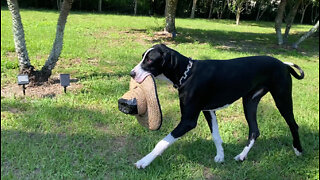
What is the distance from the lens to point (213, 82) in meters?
3.04

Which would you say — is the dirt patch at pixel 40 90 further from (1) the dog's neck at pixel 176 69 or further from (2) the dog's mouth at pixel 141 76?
(1) the dog's neck at pixel 176 69

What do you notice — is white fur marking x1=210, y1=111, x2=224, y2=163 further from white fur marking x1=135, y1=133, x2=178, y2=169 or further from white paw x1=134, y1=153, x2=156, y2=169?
white paw x1=134, y1=153, x2=156, y2=169

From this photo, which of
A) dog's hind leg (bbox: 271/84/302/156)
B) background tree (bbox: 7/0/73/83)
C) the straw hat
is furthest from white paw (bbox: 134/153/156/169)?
background tree (bbox: 7/0/73/83)

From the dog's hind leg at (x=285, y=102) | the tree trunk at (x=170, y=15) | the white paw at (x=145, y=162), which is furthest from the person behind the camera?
the tree trunk at (x=170, y=15)

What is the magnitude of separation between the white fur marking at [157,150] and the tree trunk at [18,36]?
3.19m

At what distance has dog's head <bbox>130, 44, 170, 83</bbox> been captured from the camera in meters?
2.82

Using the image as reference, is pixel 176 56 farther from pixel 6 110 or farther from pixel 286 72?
pixel 6 110

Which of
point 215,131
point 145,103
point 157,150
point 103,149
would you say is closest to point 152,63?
point 145,103

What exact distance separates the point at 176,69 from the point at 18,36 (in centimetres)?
357

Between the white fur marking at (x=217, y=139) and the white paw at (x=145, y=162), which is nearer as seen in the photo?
the white paw at (x=145, y=162)

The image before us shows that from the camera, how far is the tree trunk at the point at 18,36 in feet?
16.8

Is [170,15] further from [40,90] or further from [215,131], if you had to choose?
[215,131]

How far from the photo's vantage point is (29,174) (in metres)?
3.16

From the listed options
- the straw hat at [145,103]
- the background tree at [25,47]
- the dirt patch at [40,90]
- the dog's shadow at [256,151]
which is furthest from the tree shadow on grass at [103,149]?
the background tree at [25,47]
